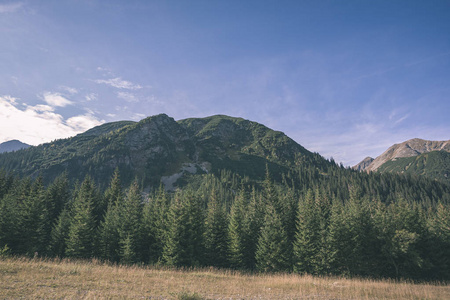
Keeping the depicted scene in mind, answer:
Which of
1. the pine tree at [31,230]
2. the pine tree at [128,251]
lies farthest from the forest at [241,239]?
the pine tree at [31,230]

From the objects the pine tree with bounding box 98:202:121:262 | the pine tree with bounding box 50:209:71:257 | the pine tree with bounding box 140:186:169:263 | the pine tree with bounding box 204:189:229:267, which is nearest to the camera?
the pine tree with bounding box 98:202:121:262

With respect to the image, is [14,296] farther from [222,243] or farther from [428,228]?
[428,228]

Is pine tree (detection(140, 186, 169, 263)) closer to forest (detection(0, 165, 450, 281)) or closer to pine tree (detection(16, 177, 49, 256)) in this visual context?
forest (detection(0, 165, 450, 281))

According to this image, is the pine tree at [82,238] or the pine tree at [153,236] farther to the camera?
the pine tree at [153,236]

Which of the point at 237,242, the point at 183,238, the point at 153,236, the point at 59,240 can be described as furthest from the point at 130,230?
the point at 237,242

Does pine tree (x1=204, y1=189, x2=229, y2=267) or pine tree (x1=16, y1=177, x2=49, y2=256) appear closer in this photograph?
pine tree (x1=16, y1=177, x2=49, y2=256)

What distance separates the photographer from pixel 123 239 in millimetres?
31859

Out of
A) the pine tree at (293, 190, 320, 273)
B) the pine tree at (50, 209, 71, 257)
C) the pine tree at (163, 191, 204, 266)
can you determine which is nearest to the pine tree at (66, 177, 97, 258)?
the pine tree at (50, 209, 71, 257)

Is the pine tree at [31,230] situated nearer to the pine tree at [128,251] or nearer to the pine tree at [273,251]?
the pine tree at [128,251]

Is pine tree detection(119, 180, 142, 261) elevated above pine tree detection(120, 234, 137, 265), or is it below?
above

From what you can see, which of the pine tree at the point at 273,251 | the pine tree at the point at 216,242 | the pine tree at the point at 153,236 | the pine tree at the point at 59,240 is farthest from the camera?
the pine tree at the point at 216,242

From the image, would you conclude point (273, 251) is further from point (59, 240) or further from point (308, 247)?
point (59, 240)

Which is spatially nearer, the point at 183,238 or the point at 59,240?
the point at 183,238

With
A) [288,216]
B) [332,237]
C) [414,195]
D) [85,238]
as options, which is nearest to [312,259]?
[332,237]
